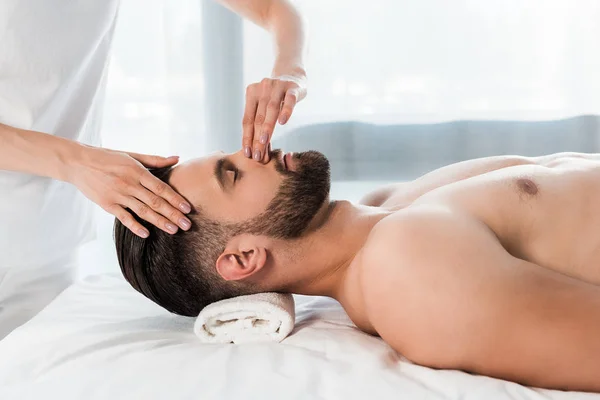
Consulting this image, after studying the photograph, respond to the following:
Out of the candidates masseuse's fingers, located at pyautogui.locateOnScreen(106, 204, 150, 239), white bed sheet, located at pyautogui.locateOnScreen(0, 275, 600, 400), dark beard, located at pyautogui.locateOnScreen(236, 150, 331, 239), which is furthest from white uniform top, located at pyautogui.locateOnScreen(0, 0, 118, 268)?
dark beard, located at pyautogui.locateOnScreen(236, 150, 331, 239)

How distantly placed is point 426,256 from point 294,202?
36cm

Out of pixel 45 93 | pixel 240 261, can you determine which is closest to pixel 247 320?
pixel 240 261

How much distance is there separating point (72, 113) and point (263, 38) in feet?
3.33

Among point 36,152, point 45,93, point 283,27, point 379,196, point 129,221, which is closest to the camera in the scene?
point 129,221

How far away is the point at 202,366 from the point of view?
1.29 metres

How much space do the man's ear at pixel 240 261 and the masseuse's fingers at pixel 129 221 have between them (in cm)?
16

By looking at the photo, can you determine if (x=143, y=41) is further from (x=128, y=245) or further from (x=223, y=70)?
(x=128, y=245)

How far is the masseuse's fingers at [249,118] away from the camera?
1.44m

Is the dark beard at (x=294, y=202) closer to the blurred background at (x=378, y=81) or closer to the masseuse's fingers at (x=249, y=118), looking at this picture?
the masseuse's fingers at (x=249, y=118)

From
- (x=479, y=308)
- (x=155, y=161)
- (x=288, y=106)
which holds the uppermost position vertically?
(x=288, y=106)

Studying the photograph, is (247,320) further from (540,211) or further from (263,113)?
(540,211)

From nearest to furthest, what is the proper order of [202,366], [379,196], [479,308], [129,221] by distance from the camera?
[479,308] < [202,366] < [129,221] < [379,196]

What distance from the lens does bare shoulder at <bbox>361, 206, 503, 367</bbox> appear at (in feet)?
3.73

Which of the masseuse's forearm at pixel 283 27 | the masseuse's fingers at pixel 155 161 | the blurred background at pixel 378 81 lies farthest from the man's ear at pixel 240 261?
the blurred background at pixel 378 81
